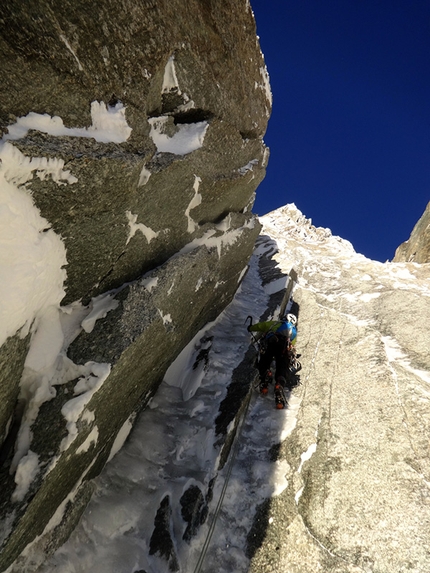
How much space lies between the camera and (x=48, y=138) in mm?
4488

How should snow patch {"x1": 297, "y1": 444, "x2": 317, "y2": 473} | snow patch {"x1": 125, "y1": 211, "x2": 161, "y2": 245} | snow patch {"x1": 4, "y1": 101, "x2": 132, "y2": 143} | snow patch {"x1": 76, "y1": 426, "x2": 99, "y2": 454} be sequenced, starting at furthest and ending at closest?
snow patch {"x1": 297, "y1": 444, "x2": 317, "y2": 473}, snow patch {"x1": 125, "y1": 211, "x2": 161, "y2": 245}, snow patch {"x1": 76, "y1": 426, "x2": 99, "y2": 454}, snow patch {"x1": 4, "y1": 101, "x2": 132, "y2": 143}

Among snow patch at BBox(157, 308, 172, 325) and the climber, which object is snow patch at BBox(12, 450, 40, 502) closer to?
snow patch at BBox(157, 308, 172, 325)

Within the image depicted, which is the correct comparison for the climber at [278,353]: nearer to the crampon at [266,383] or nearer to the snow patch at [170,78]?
the crampon at [266,383]

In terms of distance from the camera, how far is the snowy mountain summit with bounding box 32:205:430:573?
552 centimetres

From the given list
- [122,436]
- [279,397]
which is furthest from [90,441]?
[279,397]

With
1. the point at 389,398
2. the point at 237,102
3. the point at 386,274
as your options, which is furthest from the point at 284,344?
the point at 386,274

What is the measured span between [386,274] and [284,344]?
10861 mm

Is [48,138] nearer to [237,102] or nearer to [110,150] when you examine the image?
[110,150]

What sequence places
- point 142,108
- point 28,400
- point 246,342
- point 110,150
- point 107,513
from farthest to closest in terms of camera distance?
point 246,342
point 142,108
point 107,513
point 110,150
point 28,400

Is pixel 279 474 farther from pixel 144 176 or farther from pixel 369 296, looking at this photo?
pixel 369 296

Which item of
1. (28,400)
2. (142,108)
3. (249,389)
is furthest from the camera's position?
(249,389)

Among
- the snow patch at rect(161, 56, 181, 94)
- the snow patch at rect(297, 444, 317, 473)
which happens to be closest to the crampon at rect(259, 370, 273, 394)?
the snow patch at rect(297, 444, 317, 473)

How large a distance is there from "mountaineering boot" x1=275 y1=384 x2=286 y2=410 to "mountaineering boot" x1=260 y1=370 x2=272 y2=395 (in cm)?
48

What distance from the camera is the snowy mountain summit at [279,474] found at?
18.1 feet
